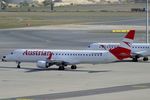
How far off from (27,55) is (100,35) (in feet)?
213

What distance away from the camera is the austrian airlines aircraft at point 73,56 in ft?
241

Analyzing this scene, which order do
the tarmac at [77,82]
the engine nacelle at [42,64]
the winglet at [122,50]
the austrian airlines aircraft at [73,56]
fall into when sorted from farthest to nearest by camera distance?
the engine nacelle at [42,64], the austrian airlines aircraft at [73,56], the winglet at [122,50], the tarmac at [77,82]

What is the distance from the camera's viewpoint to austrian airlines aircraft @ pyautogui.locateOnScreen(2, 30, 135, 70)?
241 feet

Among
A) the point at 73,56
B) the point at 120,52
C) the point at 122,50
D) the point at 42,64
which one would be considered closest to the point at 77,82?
the point at 120,52

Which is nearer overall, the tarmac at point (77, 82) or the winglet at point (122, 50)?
the tarmac at point (77, 82)

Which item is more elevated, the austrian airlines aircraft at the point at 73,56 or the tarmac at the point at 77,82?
the austrian airlines aircraft at the point at 73,56

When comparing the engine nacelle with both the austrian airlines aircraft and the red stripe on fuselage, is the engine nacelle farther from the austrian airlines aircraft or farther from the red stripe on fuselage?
the red stripe on fuselage

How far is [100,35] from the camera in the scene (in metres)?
142

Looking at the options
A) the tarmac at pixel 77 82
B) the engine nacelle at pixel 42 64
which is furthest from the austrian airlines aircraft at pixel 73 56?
the tarmac at pixel 77 82

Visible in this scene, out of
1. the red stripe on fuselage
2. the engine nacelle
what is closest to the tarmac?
the engine nacelle

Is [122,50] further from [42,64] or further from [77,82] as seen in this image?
[77,82]

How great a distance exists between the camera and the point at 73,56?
75625 mm

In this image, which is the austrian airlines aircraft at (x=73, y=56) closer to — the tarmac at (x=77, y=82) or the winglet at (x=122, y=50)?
the winglet at (x=122, y=50)

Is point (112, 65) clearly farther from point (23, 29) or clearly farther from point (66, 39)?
point (23, 29)
